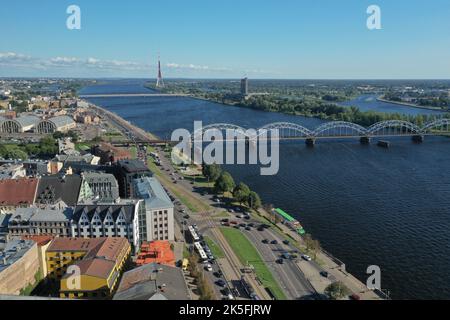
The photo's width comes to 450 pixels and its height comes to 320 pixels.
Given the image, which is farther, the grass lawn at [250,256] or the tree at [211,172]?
the tree at [211,172]

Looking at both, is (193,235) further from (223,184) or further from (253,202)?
(223,184)

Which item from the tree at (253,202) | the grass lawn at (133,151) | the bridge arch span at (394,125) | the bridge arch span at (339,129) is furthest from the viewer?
the bridge arch span at (394,125)

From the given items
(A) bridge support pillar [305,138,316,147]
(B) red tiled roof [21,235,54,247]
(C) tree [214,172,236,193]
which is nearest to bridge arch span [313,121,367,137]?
(A) bridge support pillar [305,138,316,147]

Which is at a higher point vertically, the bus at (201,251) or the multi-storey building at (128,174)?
the multi-storey building at (128,174)

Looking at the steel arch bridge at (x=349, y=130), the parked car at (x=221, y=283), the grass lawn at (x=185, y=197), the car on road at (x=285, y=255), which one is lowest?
the parked car at (x=221, y=283)

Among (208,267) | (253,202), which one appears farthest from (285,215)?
(208,267)

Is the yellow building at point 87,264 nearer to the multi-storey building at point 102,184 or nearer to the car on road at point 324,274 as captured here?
the multi-storey building at point 102,184

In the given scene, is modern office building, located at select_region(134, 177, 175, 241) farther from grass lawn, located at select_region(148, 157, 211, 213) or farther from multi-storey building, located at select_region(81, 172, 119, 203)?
multi-storey building, located at select_region(81, 172, 119, 203)

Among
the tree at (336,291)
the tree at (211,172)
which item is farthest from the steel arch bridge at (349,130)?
the tree at (336,291)
